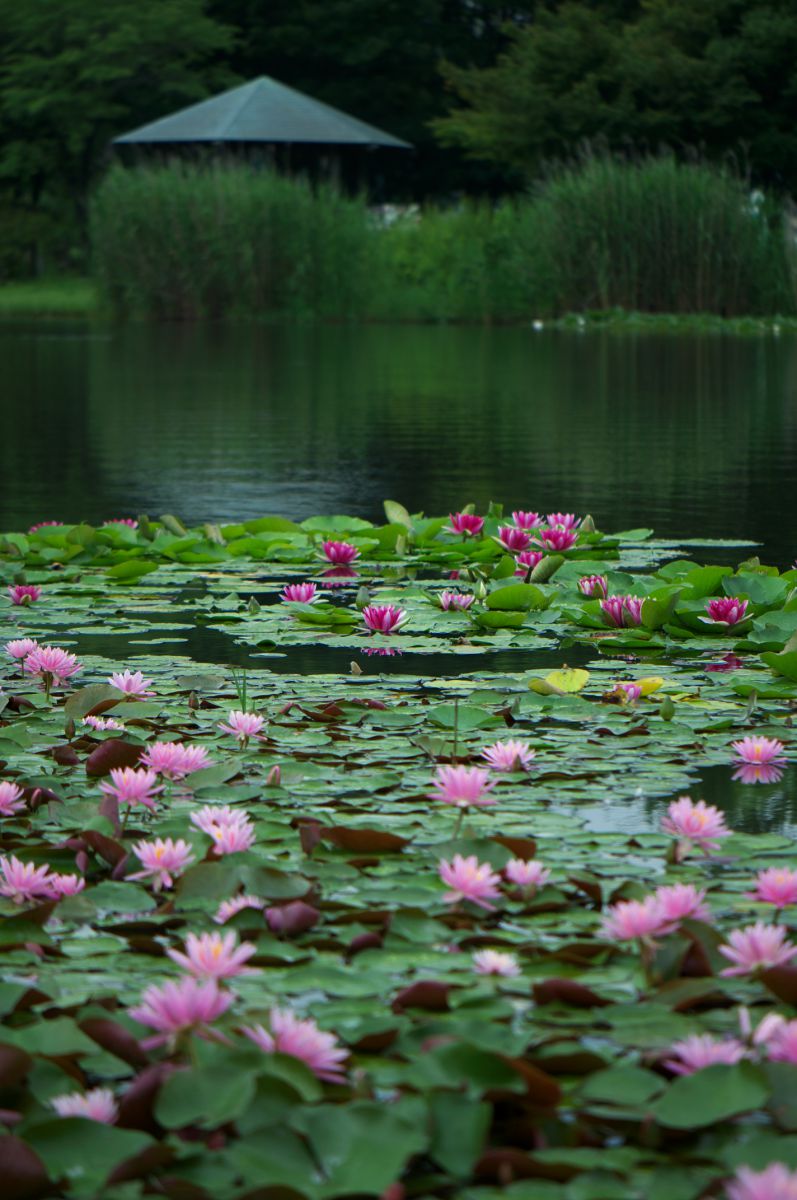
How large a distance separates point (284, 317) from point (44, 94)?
14627 millimetres

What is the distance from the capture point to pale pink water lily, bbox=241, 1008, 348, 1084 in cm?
173

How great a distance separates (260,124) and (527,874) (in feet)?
112

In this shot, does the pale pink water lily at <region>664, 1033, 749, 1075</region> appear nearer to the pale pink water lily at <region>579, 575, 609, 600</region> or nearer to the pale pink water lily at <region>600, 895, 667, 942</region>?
the pale pink water lily at <region>600, 895, 667, 942</region>

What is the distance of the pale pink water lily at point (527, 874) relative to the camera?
2227 mm

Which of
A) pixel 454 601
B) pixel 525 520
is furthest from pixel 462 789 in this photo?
pixel 525 520

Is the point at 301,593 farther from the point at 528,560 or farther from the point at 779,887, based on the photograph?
the point at 779,887

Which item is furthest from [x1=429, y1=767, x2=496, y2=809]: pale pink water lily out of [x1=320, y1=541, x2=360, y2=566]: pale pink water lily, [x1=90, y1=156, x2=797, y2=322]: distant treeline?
[x1=90, y1=156, x2=797, y2=322]: distant treeline

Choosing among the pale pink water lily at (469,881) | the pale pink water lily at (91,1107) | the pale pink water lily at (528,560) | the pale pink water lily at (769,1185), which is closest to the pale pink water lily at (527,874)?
the pale pink water lily at (469,881)

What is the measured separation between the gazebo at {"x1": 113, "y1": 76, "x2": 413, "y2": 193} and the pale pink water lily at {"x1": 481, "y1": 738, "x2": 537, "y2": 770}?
1266 inches

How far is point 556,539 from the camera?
16.4 feet

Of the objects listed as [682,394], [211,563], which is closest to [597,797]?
[211,563]

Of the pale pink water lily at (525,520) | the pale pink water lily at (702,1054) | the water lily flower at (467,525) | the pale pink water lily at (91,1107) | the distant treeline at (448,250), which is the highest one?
the distant treeline at (448,250)

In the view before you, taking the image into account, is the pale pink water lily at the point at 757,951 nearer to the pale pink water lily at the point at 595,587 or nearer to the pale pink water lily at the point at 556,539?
the pale pink water lily at the point at 595,587

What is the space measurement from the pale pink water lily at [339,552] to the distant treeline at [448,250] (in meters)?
17.8
